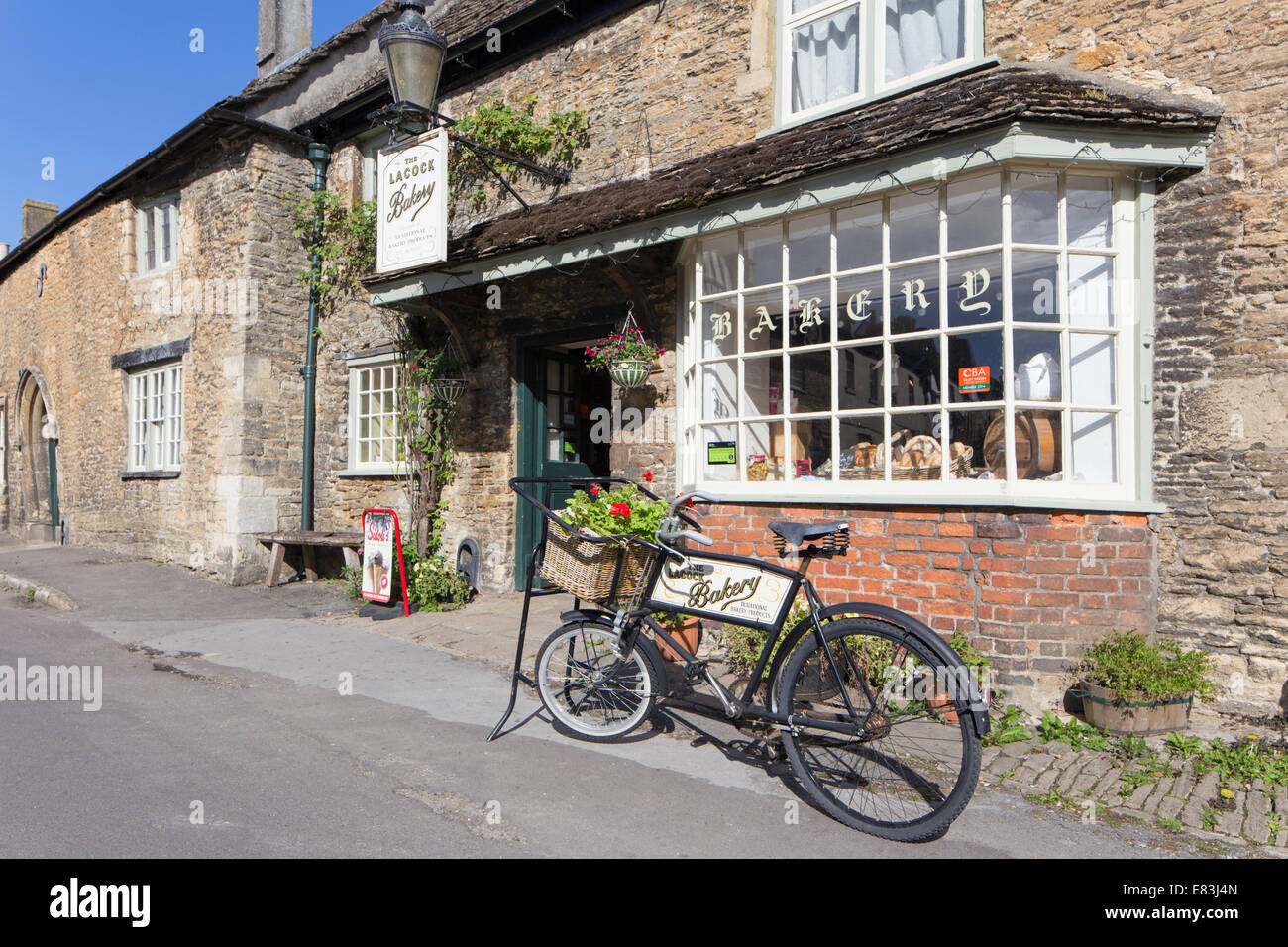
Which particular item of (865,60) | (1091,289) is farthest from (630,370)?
(1091,289)

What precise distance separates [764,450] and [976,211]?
88.4 inches

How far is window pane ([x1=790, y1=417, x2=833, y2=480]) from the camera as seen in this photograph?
602 cm

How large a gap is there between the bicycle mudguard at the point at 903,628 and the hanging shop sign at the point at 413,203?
18.1 feet

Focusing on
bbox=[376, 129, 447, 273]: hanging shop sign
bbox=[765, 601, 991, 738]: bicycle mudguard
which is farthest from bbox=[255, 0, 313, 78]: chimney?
bbox=[765, 601, 991, 738]: bicycle mudguard

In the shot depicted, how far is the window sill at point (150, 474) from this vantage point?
1181 cm

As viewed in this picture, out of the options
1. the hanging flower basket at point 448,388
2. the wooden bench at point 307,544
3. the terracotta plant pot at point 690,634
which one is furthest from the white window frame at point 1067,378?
the wooden bench at point 307,544

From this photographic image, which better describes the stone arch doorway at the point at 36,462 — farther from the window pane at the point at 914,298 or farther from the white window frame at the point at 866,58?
the window pane at the point at 914,298

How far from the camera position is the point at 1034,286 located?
5.27 meters

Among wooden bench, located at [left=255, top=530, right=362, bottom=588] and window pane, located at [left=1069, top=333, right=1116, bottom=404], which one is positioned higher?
window pane, located at [left=1069, top=333, right=1116, bottom=404]

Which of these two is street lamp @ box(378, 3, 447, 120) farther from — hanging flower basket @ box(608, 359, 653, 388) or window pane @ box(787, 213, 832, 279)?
window pane @ box(787, 213, 832, 279)

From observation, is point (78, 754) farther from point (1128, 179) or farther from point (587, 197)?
point (1128, 179)

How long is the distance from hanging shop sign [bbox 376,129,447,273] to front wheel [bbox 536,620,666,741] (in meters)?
4.63
